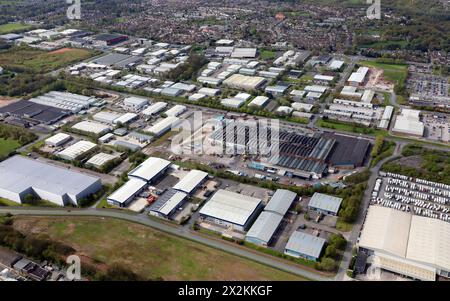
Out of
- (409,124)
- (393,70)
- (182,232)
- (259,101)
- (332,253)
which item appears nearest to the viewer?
(332,253)

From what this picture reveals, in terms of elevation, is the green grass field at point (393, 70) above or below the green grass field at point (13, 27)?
below

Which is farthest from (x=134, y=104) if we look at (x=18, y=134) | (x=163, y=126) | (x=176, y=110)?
(x=18, y=134)

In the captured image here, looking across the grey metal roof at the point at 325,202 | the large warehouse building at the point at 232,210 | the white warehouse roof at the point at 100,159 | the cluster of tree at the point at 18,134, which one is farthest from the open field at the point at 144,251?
the cluster of tree at the point at 18,134

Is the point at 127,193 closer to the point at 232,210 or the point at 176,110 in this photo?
the point at 232,210

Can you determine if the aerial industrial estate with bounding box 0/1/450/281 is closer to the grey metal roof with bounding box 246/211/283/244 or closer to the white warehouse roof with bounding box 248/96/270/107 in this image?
Result: the grey metal roof with bounding box 246/211/283/244

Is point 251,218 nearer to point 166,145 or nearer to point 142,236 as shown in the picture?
point 142,236

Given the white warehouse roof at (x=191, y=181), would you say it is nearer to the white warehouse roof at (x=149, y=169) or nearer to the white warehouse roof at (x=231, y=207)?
the white warehouse roof at (x=231, y=207)

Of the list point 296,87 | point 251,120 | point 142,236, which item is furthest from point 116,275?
point 296,87
